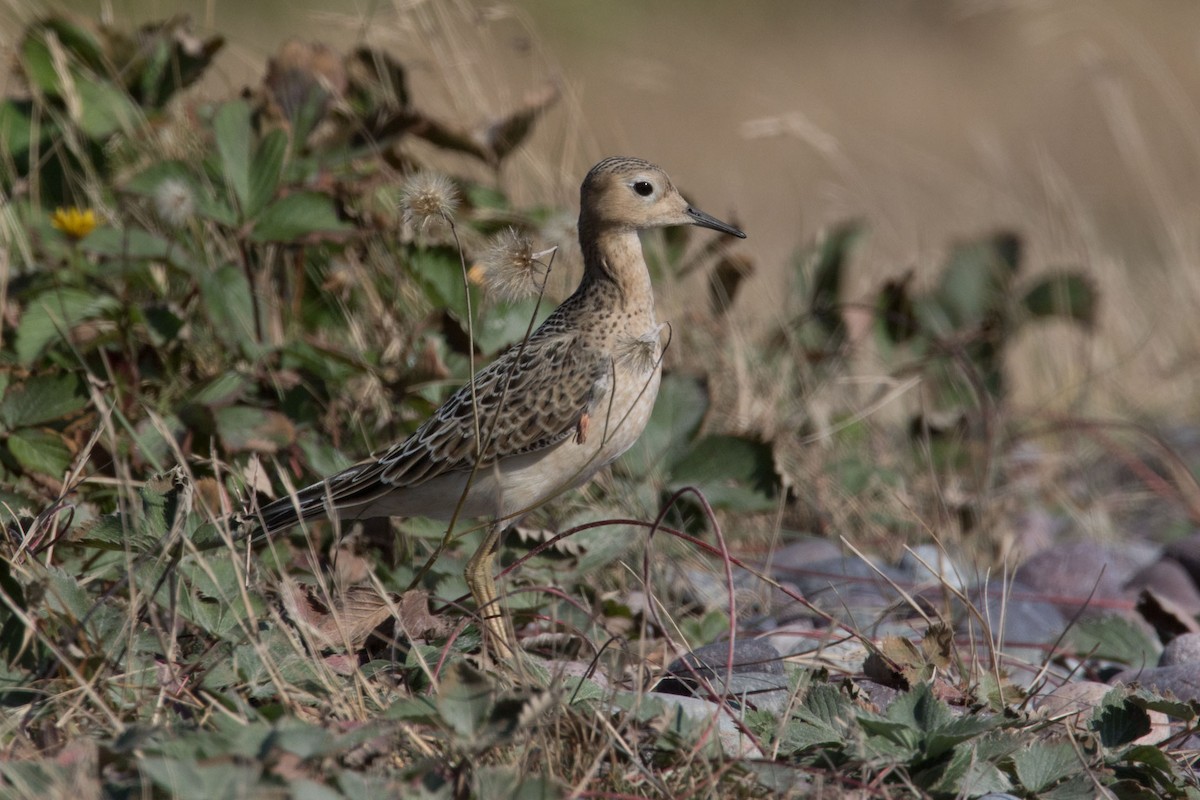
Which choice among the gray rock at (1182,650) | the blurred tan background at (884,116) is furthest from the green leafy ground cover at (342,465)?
the gray rock at (1182,650)

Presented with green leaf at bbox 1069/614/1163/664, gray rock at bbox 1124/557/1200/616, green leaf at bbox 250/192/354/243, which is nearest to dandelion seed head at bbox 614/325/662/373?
green leaf at bbox 250/192/354/243

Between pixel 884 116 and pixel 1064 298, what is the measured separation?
9.65 meters

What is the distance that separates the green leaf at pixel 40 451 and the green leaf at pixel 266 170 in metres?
1.02

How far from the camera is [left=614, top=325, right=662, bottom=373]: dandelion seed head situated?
12.8 feet

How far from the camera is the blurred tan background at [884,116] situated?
20.9 feet

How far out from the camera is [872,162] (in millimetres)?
13523

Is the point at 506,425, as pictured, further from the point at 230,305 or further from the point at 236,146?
the point at 236,146

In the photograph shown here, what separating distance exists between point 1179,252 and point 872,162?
6.11 m

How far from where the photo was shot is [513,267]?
12.2 feet

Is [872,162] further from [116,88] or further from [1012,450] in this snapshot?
[116,88]

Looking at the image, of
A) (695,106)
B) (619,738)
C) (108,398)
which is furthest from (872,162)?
(619,738)

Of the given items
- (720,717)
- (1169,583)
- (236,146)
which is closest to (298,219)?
→ (236,146)

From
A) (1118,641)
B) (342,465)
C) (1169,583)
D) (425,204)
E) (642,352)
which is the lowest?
(1169,583)

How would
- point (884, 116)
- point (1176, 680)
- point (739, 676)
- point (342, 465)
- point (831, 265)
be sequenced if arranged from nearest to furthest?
1. point (739, 676)
2. point (1176, 680)
3. point (342, 465)
4. point (831, 265)
5. point (884, 116)
